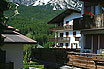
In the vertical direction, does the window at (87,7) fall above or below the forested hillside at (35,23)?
below

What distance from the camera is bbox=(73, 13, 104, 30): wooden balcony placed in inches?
755

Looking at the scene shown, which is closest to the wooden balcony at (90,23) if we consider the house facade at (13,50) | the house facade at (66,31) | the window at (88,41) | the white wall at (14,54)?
the window at (88,41)

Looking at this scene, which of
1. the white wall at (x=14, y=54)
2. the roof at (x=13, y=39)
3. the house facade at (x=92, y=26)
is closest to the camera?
the roof at (x=13, y=39)

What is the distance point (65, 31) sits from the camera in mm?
60031

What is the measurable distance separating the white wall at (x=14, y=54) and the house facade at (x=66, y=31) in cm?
3576

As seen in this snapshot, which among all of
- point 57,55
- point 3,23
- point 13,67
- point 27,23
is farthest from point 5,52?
point 27,23

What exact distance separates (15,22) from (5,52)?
133 meters

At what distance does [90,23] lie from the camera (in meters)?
20.3

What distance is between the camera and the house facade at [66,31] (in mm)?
52716

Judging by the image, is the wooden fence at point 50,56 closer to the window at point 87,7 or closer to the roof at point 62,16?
the window at point 87,7

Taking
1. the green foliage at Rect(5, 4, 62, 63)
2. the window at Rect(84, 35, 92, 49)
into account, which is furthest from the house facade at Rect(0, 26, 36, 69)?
the green foliage at Rect(5, 4, 62, 63)

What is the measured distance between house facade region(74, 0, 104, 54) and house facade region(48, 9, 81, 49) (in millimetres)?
27076

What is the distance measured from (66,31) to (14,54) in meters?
45.2

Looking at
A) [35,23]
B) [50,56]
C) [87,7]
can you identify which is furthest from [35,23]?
[50,56]
